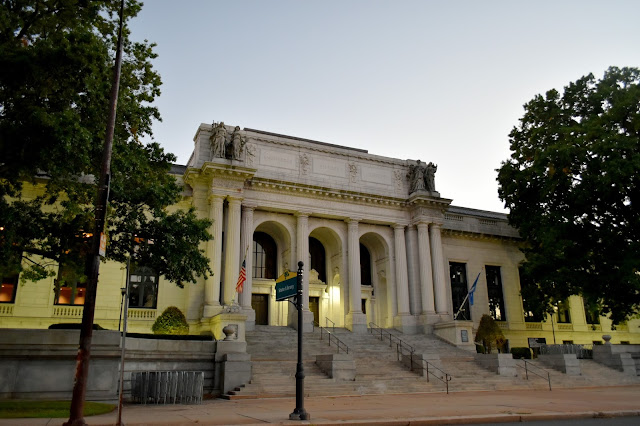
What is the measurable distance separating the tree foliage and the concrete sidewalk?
238 inches

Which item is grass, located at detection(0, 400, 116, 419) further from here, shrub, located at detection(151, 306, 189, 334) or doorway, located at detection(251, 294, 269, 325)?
doorway, located at detection(251, 294, 269, 325)

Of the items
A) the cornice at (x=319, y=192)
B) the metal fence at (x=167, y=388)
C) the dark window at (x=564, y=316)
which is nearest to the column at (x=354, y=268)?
the cornice at (x=319, y=192)

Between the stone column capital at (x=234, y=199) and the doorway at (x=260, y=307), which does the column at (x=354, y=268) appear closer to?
the doorway at (x=260, y=307)

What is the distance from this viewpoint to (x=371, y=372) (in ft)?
80.4

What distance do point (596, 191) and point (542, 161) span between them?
3600 mm

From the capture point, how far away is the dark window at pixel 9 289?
28.4 m

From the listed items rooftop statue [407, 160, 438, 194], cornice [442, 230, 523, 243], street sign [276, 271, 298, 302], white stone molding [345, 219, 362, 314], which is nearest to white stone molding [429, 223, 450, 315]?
rooftop statue [407, 160, 438, 194]

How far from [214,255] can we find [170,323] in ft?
15.2

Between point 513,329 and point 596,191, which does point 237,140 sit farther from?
point 513,329

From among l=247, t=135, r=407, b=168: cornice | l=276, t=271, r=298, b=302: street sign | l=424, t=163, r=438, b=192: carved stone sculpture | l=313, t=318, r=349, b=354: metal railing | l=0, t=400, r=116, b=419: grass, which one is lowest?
l=0, t=400, r=116, b=419: grass

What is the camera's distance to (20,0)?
1675 centimetres

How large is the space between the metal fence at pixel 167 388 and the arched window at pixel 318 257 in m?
21.4

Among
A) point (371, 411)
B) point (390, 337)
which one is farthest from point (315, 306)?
point (371, 411)

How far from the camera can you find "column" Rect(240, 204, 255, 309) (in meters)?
31.3
